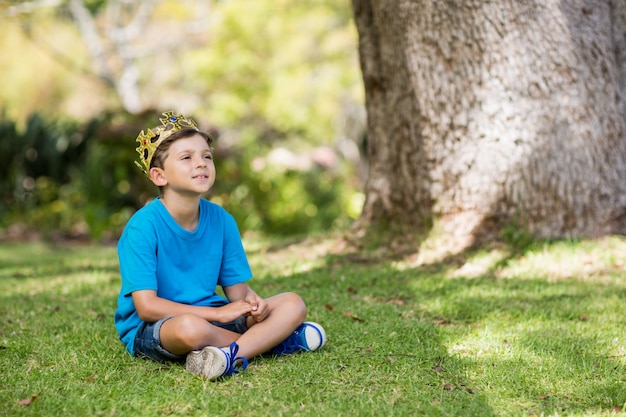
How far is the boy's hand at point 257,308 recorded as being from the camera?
3466mm

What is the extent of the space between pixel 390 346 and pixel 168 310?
1.14m

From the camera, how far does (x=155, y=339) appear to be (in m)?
3.43

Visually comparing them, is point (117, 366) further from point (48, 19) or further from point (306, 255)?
point (48, 19)

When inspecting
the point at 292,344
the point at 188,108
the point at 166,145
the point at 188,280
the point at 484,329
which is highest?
the point at 188,108

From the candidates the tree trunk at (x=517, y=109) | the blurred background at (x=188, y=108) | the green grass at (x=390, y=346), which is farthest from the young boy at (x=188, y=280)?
the blurred background at (x=188, y=108)

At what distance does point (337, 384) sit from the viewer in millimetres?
3223

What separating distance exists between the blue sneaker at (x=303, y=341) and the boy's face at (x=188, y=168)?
0.85 metres

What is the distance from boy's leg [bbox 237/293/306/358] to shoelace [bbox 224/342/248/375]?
0.16 ft

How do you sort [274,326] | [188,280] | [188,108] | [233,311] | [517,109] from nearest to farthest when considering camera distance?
[233,311]
[274,326]
[188,280]
[517,109]
[188,108]

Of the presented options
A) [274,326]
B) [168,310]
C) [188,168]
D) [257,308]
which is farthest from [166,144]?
[274,326]

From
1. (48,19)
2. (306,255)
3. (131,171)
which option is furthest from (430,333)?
(48,19)

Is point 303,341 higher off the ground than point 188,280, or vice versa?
point 188,280

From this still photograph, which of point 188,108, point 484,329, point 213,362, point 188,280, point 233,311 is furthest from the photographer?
point 188,108

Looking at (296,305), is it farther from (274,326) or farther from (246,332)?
(246,332)
